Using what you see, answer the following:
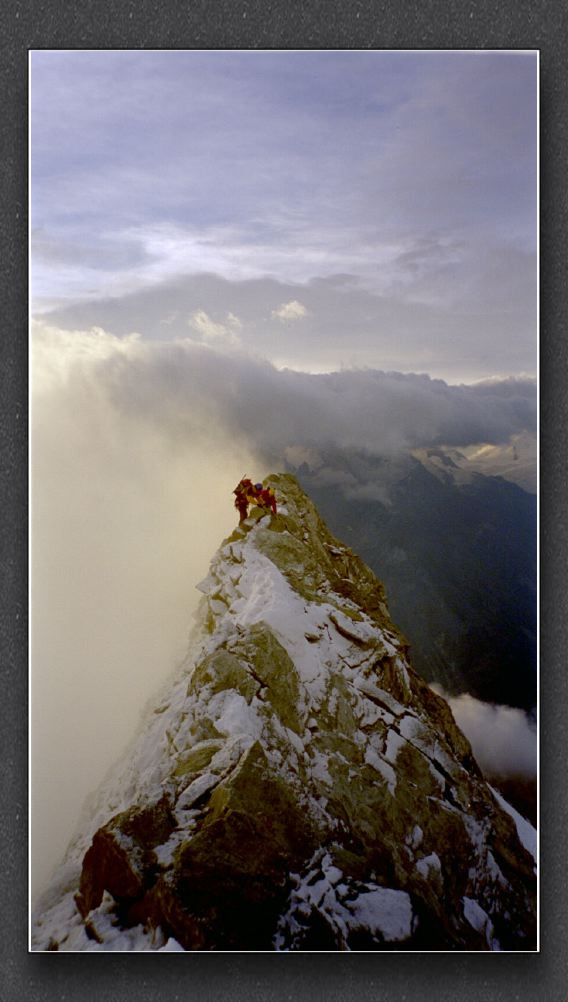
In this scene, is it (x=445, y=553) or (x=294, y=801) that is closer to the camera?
(x=294, y=801)

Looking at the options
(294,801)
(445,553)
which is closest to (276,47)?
(445,553)

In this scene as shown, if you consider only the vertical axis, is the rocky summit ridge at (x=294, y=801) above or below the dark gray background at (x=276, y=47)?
below

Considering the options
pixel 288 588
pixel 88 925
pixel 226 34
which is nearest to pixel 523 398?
pixel 288 588

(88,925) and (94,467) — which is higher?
(94,467)

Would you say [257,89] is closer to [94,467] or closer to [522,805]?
[94,467]

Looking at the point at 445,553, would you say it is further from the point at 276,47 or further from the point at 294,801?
the point at 276,47
